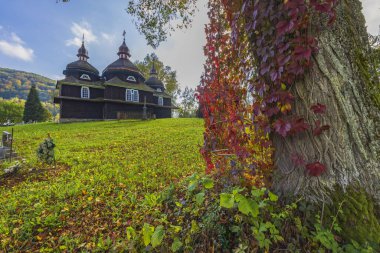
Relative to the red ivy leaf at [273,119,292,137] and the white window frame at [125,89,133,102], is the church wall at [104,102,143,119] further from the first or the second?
the red ivy leaf at [273,119,292,137]

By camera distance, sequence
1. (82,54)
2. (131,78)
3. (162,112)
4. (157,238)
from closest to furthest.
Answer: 1. (157,238)
2. (131,78)
3. (82,54)
4. (162,112)

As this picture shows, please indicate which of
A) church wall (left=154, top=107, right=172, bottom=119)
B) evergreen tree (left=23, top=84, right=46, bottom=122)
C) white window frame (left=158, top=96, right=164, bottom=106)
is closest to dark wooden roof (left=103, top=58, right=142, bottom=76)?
white window frame (left=158, top=96, right=164, bottom=106)

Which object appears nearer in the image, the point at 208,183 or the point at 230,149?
the point at 208,183

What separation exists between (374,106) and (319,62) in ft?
2.26

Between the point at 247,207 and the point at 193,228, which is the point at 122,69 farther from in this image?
the point at 247,207

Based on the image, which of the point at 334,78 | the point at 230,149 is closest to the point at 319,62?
the point at 334,78

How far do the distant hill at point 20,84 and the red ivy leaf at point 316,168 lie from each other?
131505 millimetres

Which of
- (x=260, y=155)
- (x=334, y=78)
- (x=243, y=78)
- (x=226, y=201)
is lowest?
(x=226, y=201)

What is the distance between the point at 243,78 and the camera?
225 cm

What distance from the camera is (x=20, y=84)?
5108 inches

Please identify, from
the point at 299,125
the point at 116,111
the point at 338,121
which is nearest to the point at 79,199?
the point at 299,125

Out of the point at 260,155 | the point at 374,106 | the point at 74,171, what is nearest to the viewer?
the point at 374,106

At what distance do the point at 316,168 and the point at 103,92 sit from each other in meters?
29.2

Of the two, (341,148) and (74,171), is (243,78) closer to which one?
(341,148)
